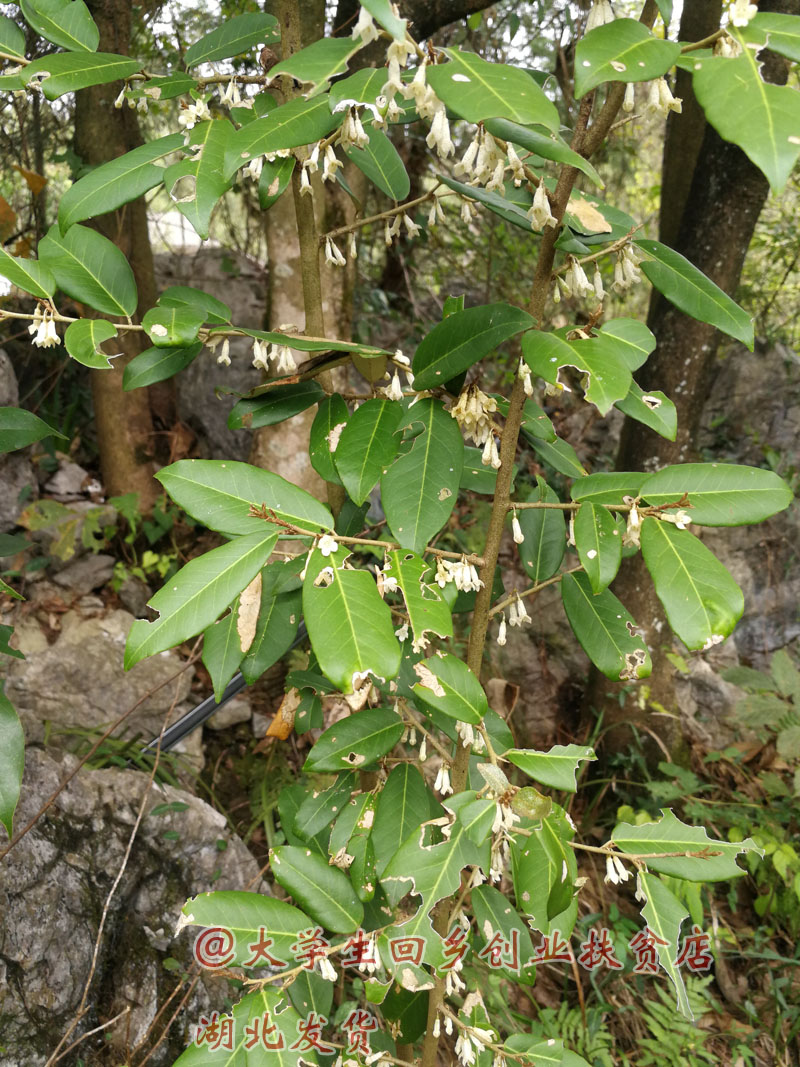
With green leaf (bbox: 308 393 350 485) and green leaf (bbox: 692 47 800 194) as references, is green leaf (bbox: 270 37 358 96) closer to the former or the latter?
green leaf (bbox: 692 47 800 194)

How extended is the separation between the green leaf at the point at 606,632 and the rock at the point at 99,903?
0.93m

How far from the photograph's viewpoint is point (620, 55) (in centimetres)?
59

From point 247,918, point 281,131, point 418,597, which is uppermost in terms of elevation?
point 281,131

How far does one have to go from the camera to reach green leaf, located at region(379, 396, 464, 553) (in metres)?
0.81

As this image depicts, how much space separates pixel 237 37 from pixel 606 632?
2.98 ft

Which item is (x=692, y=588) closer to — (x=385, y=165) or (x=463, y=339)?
(x=463, y=339)

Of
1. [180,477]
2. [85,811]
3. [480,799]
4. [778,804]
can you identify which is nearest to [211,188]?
[180,477]

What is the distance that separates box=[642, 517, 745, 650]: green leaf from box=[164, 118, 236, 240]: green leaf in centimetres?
54

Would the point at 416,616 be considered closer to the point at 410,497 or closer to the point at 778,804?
the point at 410,497

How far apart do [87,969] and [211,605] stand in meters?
1.34

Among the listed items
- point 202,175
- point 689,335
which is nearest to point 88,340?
point 202,175

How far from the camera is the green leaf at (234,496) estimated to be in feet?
2.57

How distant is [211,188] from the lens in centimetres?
77

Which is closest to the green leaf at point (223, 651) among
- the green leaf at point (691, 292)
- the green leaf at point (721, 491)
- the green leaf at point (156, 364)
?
the green leaf at point (156, 364)
